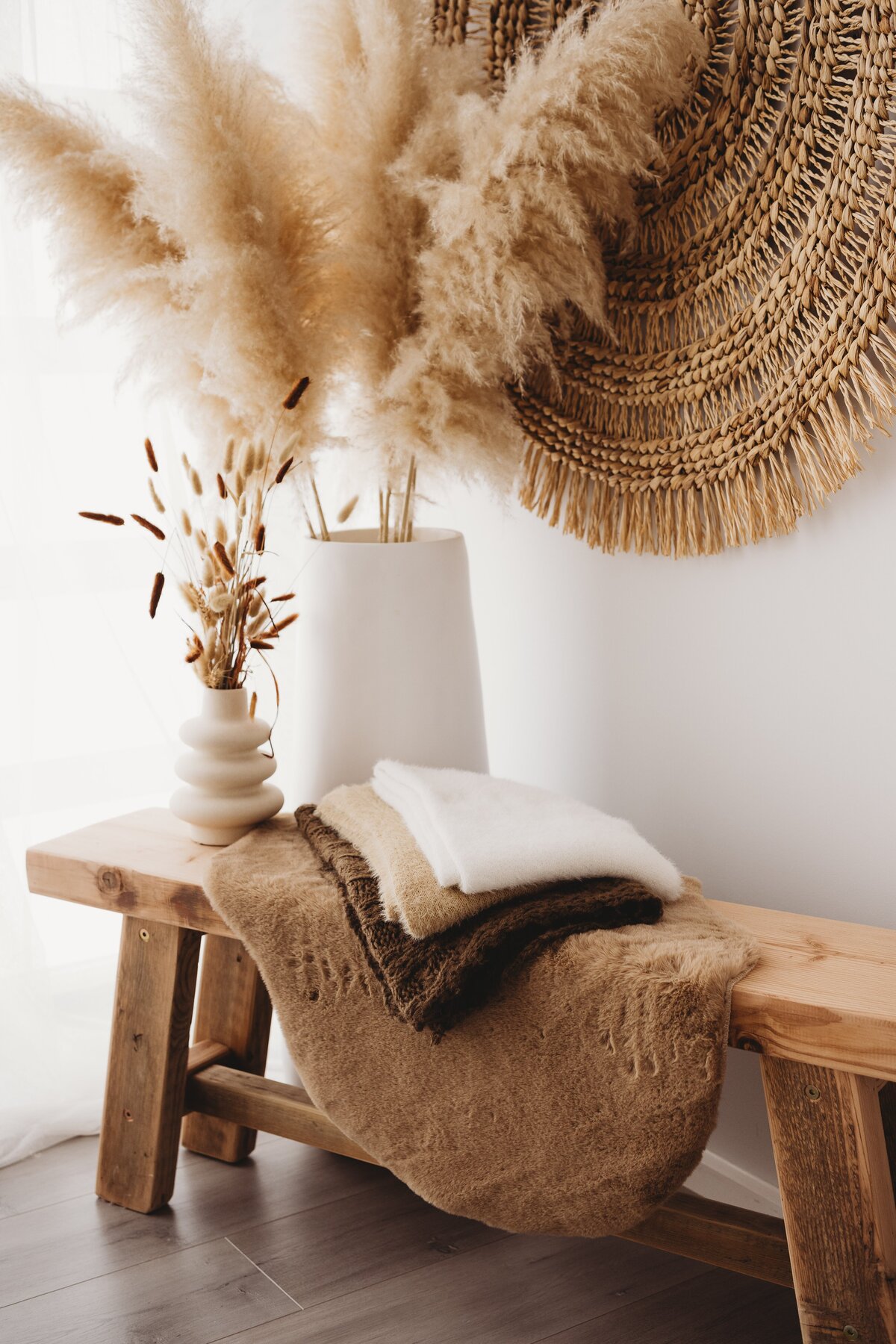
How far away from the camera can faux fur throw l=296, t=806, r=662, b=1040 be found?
3.70 feet

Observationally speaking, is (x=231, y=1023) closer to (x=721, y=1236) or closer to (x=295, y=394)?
(x=721, y=1236)

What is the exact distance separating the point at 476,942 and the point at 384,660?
50 cm

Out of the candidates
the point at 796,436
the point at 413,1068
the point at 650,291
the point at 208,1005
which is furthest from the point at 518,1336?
the point at 650,291

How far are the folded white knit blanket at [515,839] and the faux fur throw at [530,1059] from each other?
67 millimetres

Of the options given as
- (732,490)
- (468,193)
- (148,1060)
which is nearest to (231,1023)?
(148,1060)

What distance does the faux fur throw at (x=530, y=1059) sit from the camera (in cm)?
109

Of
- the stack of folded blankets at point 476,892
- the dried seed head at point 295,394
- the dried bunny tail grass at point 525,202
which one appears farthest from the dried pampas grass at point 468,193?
the stack of folded blankets at point 476,892

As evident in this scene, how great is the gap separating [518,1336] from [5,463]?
1.33 metres

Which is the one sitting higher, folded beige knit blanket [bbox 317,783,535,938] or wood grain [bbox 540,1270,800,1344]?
folded beige knit blanket [bbox 317,783,535,938]

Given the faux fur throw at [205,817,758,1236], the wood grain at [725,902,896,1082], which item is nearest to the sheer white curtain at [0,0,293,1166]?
the faux fur throw at [205,817,758,1236]

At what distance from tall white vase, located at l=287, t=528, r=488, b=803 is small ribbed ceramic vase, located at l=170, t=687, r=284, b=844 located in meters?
0.10

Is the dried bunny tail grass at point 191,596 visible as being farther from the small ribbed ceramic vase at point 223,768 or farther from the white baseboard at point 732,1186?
the white baseboard at point 732,1186

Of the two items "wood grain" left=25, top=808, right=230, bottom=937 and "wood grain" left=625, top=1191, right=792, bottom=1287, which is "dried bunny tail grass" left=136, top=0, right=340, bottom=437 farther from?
"wood grain" left=625, top=1191, right=792, bottom=1287

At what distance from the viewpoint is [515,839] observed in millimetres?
1196
